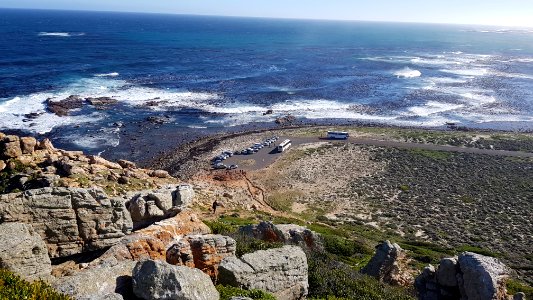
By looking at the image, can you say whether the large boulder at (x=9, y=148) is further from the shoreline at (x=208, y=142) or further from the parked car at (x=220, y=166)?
the parked car at (x=220, y=166)

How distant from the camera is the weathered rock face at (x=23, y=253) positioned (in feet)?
45.1

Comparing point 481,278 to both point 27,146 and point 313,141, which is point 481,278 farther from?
point 313,141

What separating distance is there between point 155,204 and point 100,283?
8.13m

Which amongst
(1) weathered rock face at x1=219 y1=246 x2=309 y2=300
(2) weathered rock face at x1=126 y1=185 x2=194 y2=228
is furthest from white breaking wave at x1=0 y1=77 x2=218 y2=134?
(1) weathered rock face at x1=219 y1=246 x2=309 y2=300

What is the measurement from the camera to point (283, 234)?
83.6 ft

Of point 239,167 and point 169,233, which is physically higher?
point 169,233

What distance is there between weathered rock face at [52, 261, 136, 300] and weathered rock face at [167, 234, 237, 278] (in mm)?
2249

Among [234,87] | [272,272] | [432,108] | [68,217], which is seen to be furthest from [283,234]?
[234,87]

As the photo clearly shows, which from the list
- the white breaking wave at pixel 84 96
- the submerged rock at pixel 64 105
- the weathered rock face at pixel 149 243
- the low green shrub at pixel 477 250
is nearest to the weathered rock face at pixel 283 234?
the weathered rock face at pixel 149 243

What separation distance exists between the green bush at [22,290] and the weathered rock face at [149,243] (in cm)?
324

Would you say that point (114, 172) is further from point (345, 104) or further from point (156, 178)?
point (345, 104)

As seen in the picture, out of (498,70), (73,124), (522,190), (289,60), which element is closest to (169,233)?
(522,190)

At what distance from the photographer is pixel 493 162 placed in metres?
59.2

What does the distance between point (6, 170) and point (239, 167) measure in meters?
29.1
